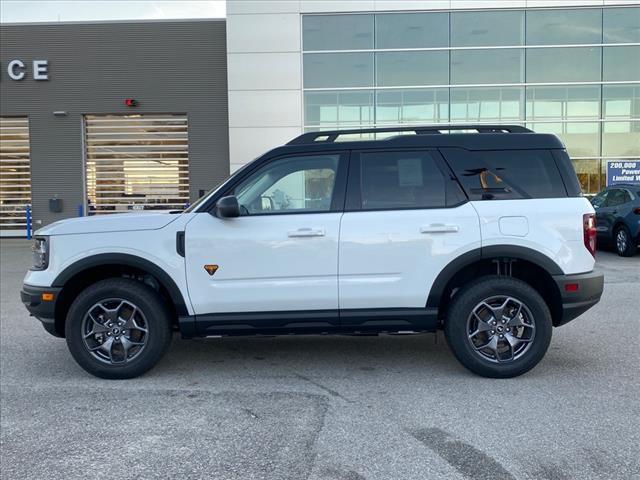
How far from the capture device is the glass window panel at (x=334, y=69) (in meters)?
18.6

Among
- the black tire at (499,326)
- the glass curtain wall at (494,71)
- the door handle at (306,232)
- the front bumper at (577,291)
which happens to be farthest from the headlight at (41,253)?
the glass curtain wall at (494,71)

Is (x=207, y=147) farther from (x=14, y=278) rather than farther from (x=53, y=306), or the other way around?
(x=53, y=306)

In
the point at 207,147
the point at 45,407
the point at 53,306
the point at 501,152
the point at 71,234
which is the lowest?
the point at 45,407

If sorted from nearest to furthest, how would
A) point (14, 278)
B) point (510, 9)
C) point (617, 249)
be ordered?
1. point (14, 278)
2. point (617, 249)
3. point (510, 9)

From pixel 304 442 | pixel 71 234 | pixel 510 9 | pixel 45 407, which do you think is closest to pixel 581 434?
pixel 304 442

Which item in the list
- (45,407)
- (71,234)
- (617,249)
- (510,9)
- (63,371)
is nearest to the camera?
(45,407)

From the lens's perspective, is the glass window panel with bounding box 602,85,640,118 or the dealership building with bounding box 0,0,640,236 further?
the glass window panel with bounding box 602,85,640,118

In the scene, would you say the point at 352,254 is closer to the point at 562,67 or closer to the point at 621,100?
the point at 562,67

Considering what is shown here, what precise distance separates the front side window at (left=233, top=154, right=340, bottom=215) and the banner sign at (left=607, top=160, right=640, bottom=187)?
16.2 metres

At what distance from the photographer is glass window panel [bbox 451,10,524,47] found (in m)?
18.3

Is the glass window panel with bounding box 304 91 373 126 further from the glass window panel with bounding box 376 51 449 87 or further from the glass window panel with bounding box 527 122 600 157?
the glass window panel with bounding box 527 122 600 157

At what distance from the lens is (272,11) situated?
18328mm

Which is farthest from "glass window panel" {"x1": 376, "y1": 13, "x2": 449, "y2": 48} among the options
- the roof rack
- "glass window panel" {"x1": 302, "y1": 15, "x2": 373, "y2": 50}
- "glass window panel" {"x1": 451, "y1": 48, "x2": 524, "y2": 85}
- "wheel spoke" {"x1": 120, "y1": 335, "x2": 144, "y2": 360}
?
"wheel spoke" {"x1": 120, "y1": 335, "x2": 144, "y2": 360}

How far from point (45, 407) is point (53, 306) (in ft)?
2.81
